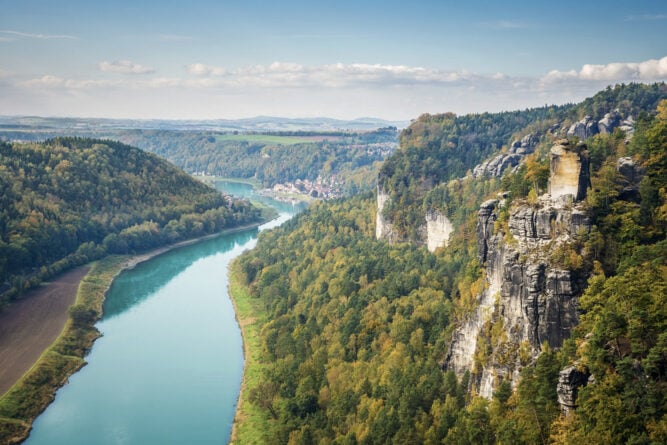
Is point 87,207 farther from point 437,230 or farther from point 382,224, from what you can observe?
point 437,230

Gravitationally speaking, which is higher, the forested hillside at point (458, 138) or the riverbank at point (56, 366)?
the forested hillside at point (458, 138)

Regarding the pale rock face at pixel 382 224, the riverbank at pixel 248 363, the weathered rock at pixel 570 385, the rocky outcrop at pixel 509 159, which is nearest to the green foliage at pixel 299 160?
the pale rock face at pixel 382 224

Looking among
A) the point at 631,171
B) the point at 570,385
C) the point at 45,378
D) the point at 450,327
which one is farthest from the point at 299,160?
the point at 570,385

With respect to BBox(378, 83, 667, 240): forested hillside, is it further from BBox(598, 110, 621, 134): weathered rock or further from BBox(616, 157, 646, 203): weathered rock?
BBox(616, 157, 646, 203): weathered rock

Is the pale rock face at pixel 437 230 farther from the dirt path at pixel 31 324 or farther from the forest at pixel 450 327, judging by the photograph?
the dirt path at pixel 31 324

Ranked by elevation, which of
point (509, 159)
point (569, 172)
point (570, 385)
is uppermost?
point (569, 172)

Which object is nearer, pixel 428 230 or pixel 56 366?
pixel 56 366
